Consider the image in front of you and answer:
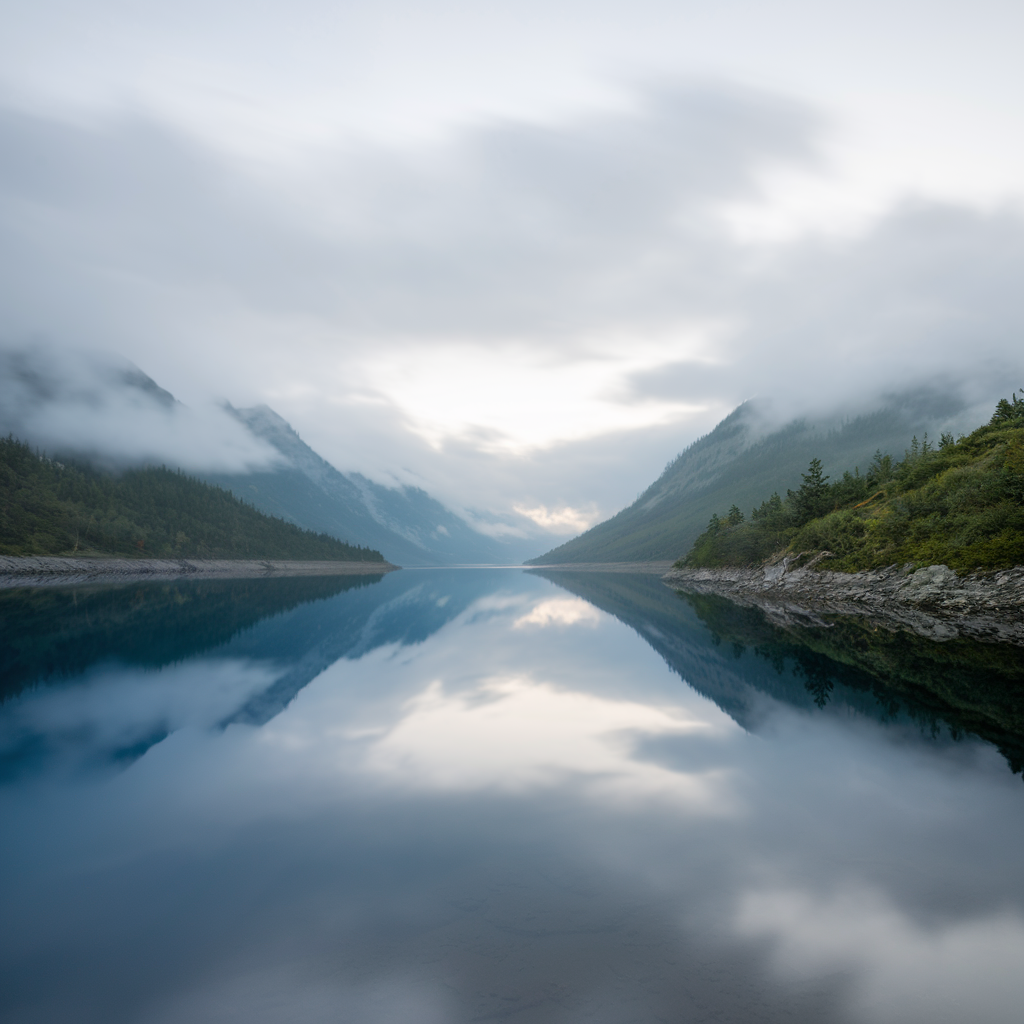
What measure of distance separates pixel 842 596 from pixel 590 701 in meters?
50.0

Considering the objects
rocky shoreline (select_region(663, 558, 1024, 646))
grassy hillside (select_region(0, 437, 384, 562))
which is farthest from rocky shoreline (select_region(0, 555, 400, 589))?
rocky shoreline (select_region(663, 558, 1024, 646))

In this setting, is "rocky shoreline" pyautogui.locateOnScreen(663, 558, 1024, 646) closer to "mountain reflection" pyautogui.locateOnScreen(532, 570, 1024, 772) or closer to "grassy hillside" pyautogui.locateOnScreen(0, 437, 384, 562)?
"mountain reflection" pyautogui.locateOnScreen(532, 570, 1024, 772)

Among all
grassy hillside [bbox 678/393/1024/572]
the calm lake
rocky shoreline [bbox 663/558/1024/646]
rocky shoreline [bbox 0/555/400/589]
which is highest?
grassy hillside [bbox 678/393/1024/572]

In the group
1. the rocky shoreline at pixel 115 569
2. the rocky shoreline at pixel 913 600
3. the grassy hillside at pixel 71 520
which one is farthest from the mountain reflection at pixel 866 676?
the grassy hillside at pixel 71 520

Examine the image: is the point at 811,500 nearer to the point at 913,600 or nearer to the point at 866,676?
the point at 913,600

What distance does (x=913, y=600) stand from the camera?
5066 cm

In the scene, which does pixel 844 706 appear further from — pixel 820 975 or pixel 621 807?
pixel 820 975

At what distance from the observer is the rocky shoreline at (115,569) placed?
366ft

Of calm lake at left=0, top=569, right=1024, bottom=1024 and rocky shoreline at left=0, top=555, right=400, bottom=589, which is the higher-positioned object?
calm lake at left=0, top=569, right=1024, bottom=1024

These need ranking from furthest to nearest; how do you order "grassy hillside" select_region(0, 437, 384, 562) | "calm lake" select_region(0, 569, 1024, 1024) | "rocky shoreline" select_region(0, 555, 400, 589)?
"grassy hillside" select_region(0, 437, 384, 562), "rocky shoreline" select_region(0, 555, 400, 589), "calm lake" select_region(0, 569, 1024, 1024)

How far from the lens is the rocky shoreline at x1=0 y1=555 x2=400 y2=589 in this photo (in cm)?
11153

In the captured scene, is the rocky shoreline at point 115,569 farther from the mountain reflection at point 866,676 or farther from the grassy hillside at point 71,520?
the mountain reflection at point 866,676

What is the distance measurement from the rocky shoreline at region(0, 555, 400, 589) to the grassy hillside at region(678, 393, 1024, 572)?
4568 inches

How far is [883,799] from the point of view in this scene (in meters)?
13.1
